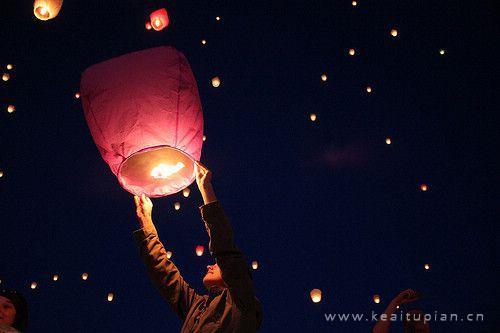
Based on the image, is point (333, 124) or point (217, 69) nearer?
point (333, 124)

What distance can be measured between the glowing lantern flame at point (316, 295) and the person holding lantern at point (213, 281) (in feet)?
5.15

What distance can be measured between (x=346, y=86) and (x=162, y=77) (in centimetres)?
278

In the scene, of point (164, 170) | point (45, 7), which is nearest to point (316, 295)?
point (164, 170)

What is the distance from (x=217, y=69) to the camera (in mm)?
4156

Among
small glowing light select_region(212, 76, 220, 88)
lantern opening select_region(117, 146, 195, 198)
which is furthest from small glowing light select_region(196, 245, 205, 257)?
lantern opening select_region(117, 146, 195, 198)

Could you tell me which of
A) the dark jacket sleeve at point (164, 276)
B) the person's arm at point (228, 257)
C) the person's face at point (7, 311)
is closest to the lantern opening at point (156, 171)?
the person's arm at point (228, 257)

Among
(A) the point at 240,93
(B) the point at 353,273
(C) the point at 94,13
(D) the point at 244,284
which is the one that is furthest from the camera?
(C) the point at 94,13

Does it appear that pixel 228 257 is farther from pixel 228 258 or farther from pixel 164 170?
pixel 164 170

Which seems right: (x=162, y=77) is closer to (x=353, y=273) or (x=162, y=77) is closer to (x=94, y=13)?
(x=353, y=273)

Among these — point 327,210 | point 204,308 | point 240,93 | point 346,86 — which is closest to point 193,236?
point 327,210

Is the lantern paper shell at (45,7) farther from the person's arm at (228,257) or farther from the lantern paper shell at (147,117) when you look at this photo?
the person's arm at (228,257)

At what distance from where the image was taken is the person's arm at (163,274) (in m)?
1.90

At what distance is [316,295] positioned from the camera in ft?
10.6

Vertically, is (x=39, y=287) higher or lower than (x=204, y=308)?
higher
